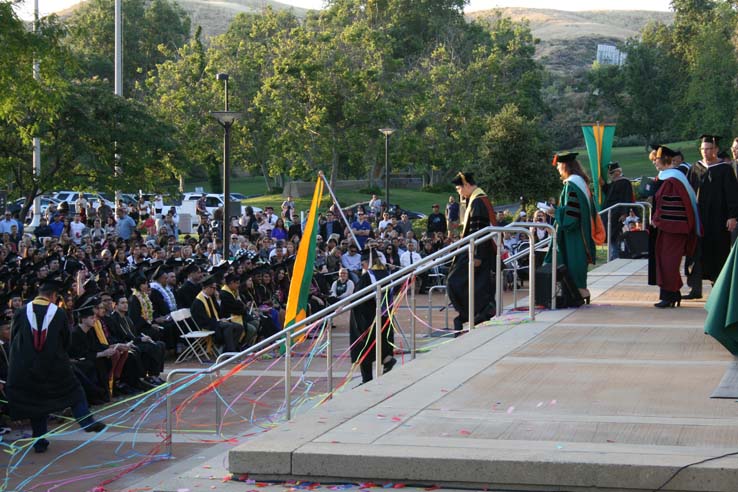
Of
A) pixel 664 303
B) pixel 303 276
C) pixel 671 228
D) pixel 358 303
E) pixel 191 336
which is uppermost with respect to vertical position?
pixel 671 228

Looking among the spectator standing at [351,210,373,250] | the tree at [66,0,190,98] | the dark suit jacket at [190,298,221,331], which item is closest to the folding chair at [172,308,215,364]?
the dark suit jacket at [190,298,221,331]

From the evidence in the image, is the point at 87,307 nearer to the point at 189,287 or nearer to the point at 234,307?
the point at 234,307

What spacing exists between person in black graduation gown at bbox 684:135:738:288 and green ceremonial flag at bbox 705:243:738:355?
3716mm

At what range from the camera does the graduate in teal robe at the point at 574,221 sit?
11961mm

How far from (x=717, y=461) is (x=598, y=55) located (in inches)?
5393

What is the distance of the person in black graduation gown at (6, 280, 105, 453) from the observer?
37.3 feet

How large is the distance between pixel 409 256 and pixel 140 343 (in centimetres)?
1092

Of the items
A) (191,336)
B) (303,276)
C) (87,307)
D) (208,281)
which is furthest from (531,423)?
(208,281)

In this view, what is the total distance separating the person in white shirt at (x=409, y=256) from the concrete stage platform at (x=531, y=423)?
14.7m

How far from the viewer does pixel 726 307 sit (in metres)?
8.62

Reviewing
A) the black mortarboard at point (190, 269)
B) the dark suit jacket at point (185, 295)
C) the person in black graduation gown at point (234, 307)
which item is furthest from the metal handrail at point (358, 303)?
the black mortarboard at point (190, 269)

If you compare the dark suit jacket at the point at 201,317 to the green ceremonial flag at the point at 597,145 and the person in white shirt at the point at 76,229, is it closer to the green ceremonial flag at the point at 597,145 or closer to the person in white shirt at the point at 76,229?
the green ceremonial flag at the point at 597,145

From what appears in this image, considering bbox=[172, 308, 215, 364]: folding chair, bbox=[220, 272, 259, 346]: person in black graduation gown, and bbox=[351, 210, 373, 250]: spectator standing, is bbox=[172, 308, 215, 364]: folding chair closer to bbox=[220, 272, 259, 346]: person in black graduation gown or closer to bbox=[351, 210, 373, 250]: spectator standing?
bbox=[220, 272, 259, 346]: person in black graduation gown

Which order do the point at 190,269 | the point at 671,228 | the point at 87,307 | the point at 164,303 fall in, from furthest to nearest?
the point at 190,269 < the point at 164,303 < the point at 87,307 < the point at 671,228
